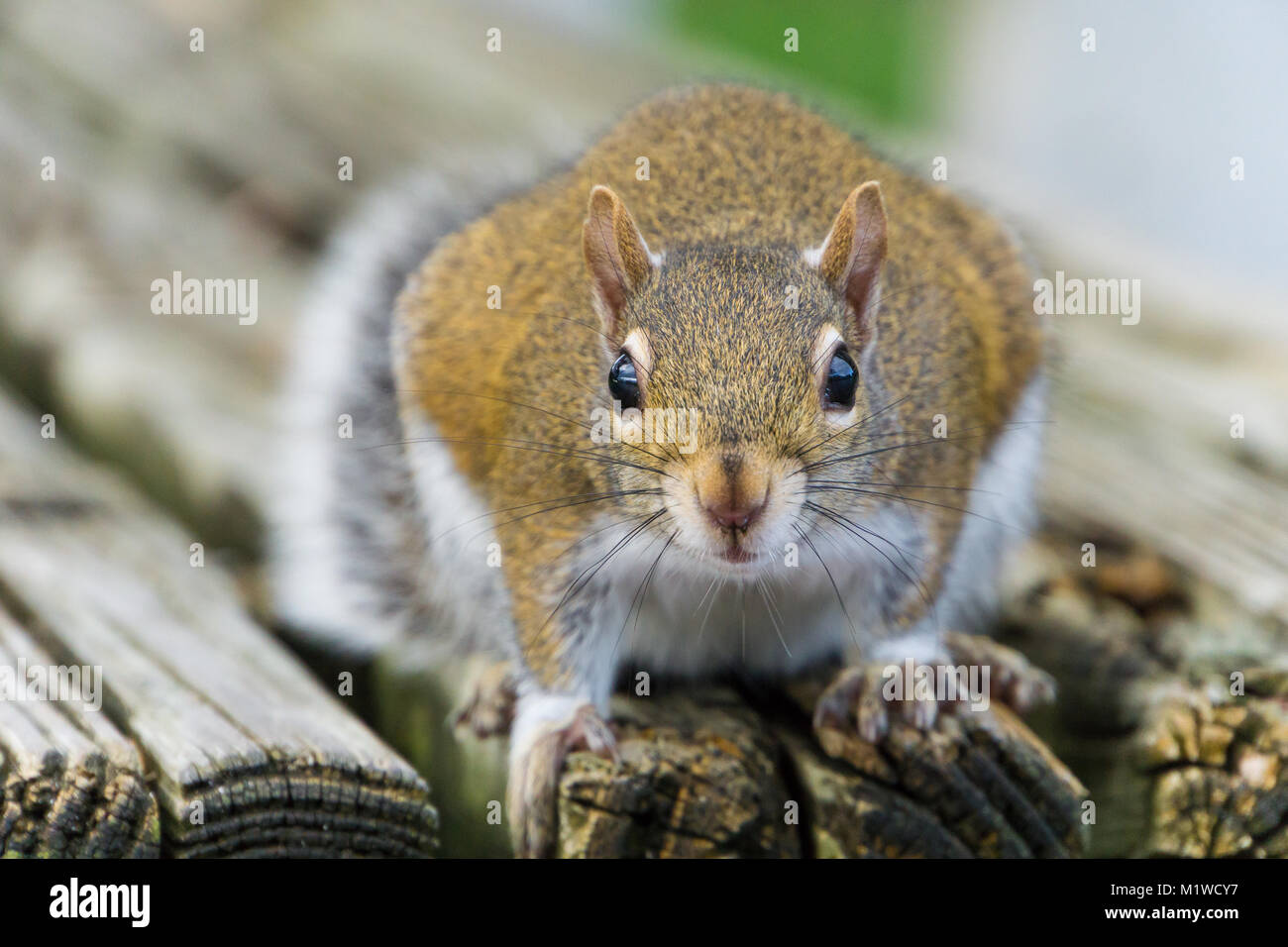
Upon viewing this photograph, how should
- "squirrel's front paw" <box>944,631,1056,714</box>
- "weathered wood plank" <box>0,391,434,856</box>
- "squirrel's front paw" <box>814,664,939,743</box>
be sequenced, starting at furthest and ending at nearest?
"squirrel's front paw" <box>944,631,1056,714</box>, "squirrel's front paw" <box>814,664,939,743</box>, "weathered wood plank" <box>0,391,434,856</box>

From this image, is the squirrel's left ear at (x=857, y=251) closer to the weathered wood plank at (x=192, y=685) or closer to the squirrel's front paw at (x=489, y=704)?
the squirrel's front paw at (x=489, y=704)

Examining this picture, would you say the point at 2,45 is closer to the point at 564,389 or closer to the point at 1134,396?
the point at 564,389

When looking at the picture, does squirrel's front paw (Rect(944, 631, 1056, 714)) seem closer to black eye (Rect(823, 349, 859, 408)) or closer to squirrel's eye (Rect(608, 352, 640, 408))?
black eye (Rect(823, 349, 859, 408))

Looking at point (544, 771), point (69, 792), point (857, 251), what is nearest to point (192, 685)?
point (69, 792)

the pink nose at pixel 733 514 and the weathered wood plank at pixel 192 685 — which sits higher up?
the pink nose at pixel 733 514

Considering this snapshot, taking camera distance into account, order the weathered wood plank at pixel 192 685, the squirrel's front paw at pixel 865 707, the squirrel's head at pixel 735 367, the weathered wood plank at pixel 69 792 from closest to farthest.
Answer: the weathered wood plank at pixel 69 792, the weathered wood plank at pixel 192 685, the squirrel's head at pixel 735 367, the squirrel's front paw at pixel 865 707

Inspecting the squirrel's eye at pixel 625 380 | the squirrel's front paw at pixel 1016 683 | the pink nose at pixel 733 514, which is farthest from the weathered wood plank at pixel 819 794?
the squirrel's eye at pixel 625 380

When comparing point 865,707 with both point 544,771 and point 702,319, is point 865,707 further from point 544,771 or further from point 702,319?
point 702,319

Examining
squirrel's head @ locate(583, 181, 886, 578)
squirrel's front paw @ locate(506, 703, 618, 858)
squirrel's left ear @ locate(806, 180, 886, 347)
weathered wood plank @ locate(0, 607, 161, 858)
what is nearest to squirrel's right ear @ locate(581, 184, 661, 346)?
squirrel's head @ locate(583, 181, 886, 578)
